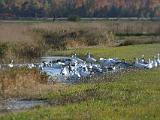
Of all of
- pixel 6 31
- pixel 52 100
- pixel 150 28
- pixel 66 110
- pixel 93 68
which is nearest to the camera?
pixel 66 110

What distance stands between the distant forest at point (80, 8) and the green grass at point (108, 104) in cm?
8779

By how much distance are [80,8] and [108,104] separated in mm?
101608

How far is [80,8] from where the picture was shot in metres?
119

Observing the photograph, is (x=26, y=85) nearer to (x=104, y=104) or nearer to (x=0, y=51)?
(x=104, y=104)

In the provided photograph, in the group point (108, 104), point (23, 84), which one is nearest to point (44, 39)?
point (23, 84)

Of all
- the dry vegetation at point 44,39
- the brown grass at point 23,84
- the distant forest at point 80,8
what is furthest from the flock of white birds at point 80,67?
the distant forest at point 80,8

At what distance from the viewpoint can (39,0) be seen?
120m

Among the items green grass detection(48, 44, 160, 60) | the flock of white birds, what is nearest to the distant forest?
green grass detection(48, 44, 160, 60)

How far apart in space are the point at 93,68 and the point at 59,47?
53.9 ft

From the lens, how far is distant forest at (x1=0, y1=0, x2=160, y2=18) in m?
113

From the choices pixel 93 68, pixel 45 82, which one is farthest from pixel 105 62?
pixel 45 82

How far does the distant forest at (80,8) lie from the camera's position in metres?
113

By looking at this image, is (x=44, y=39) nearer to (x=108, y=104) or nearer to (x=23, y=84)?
(x=23, y=84)

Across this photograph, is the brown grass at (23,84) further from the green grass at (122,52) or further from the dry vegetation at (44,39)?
the green grass at (122,52)
